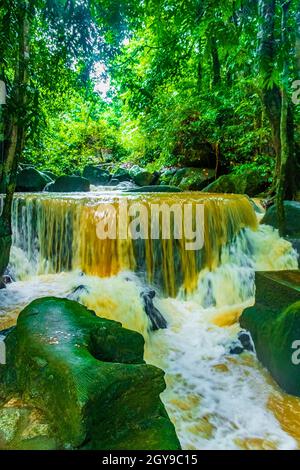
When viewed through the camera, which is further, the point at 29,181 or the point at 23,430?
the point at 29,181

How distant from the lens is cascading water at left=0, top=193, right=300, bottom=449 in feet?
9.17

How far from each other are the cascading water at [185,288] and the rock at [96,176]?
745 cm

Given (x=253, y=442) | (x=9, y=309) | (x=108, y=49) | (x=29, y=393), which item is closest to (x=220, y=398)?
(x=253, y=442)

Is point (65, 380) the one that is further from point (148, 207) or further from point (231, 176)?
point (231, 176)

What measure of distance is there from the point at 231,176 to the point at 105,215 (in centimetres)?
479

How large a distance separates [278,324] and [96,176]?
11.8 meters

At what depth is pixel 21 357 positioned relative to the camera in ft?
7.06

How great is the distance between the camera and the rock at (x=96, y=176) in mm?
13727

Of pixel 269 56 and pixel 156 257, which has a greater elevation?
pixel 269 56

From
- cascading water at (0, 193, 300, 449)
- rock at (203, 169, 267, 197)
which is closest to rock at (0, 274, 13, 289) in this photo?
Answer: cascading water at (0, 193, 300, 449)

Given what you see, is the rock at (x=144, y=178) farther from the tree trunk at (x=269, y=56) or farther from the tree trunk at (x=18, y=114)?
the tree trunk at (x=18, y=114)

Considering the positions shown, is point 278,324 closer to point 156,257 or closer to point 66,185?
point 156,257

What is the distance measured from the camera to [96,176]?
13.9 metres

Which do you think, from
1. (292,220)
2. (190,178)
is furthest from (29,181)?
(292,220)
